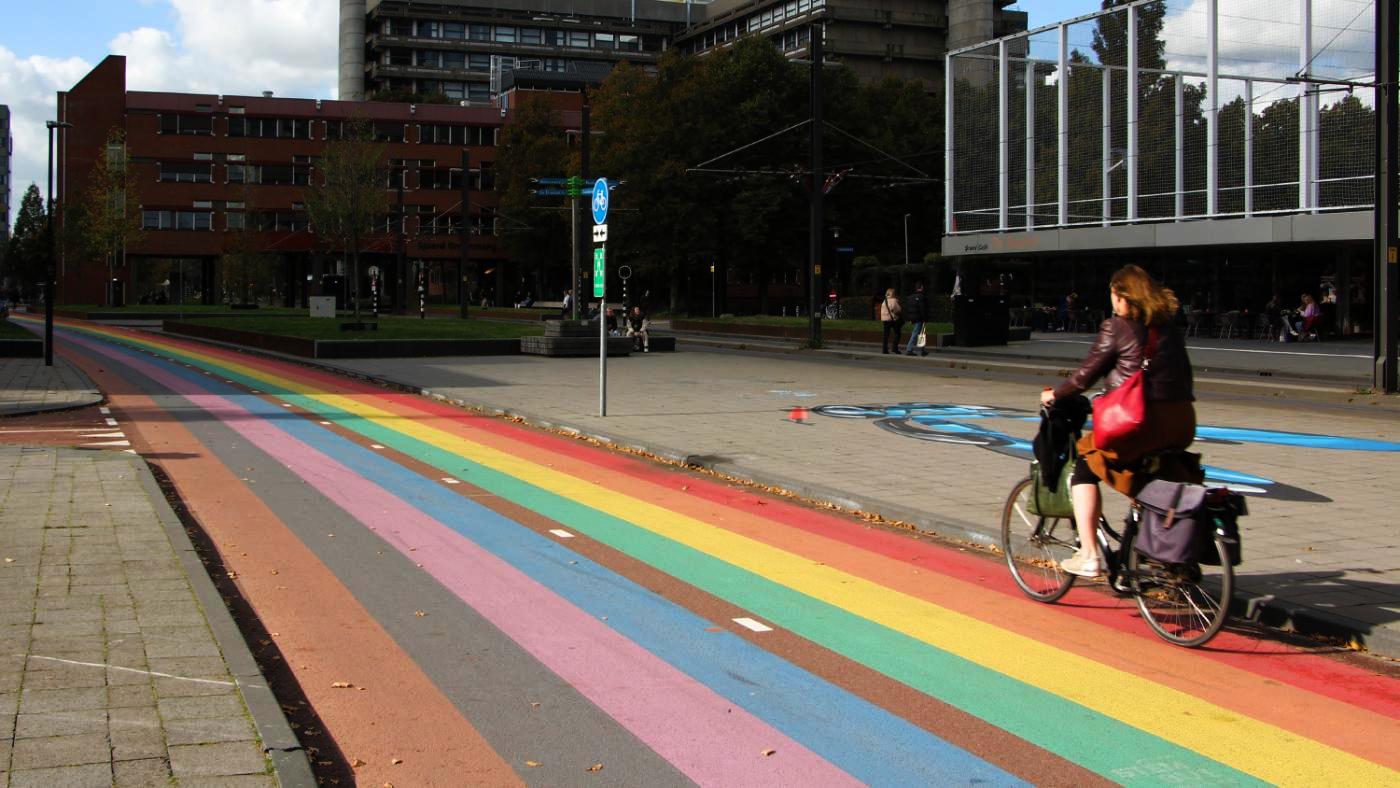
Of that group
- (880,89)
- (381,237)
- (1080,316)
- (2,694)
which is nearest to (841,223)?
(880,89)

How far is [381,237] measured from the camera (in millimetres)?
84375

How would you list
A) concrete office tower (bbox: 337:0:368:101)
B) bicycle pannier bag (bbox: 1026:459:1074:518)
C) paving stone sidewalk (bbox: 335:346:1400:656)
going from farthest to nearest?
concrete office tower (bbox: 337:0:368:101)
paving stone sidewalk (bbox: 335:346:1400:656)
bicycle pannier bag (bbox: 1026:459:1074:518)

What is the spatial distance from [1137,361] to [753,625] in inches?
85.4

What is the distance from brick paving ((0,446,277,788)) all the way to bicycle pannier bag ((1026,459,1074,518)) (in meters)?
3.99

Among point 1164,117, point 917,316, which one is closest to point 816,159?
point 917,316

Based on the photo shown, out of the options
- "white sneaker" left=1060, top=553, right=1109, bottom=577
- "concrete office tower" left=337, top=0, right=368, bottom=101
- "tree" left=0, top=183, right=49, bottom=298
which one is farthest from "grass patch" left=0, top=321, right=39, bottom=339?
"concrete office tower" left=337, top=0, right=368, bottom=101

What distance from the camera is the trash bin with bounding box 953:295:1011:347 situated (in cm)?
3434

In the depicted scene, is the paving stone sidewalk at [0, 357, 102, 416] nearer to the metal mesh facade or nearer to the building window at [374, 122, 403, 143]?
the metal mesh facade

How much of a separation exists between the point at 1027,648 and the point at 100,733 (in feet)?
12.6

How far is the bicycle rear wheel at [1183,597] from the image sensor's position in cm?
582

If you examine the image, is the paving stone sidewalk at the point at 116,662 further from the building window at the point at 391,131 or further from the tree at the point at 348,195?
the building window at the point at 391,131

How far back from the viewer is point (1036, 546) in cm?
705

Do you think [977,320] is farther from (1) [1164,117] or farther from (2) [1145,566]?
(2) [1145,566]

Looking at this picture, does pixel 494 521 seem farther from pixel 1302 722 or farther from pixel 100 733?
pixel 1302 722
